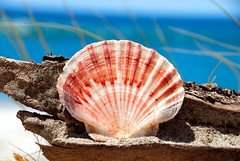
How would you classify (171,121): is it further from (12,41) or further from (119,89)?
(12,41)

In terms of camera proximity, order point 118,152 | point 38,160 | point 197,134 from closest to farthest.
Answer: point 118,152, point 197,134, point 38,160

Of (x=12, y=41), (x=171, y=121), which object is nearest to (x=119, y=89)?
(x=171, y=121)

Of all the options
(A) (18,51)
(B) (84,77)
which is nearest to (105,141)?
(B) (84,77)

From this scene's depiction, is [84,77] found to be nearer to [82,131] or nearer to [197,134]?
[82,131]

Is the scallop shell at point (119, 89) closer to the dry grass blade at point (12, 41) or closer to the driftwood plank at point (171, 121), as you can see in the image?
the driftwood plank at point (171, 121)

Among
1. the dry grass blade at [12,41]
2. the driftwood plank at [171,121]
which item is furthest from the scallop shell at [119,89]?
the dry grass blade at [12,41]

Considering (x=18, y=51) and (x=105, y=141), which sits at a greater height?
(x=18, y=51)

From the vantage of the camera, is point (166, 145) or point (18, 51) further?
point (18, 51)

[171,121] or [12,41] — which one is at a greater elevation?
[12,41]

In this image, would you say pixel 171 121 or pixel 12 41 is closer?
pixel 171 121
